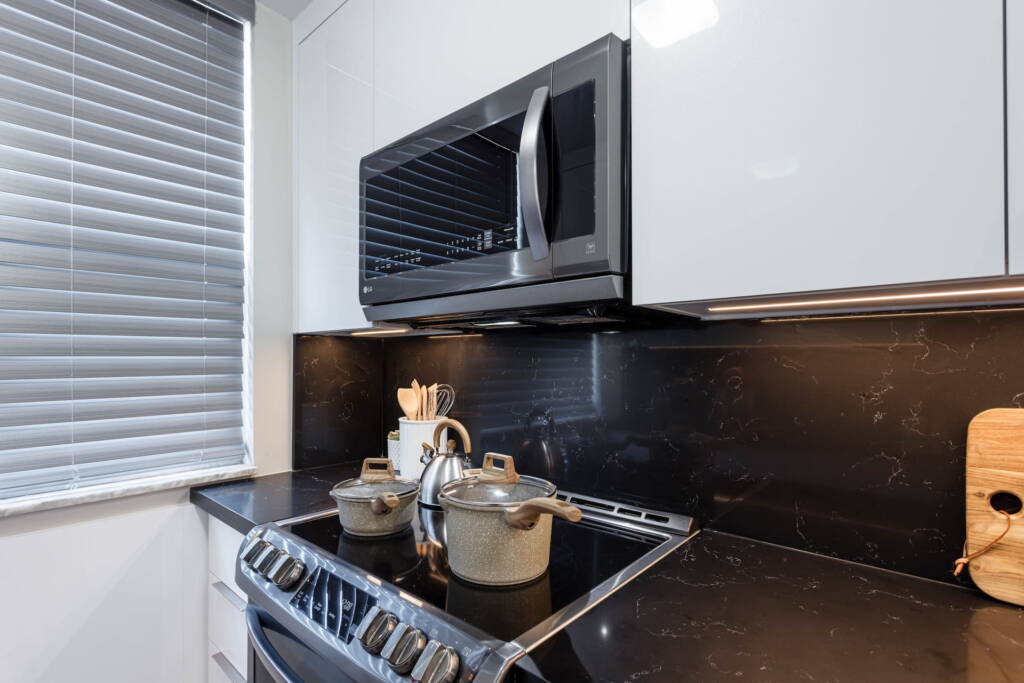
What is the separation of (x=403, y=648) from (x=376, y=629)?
74 mm

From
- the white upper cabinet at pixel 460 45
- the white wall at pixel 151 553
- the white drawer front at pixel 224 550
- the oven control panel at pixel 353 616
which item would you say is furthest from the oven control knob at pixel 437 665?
the white wall at pixel 151 553

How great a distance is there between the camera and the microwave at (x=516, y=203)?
0.87 meters

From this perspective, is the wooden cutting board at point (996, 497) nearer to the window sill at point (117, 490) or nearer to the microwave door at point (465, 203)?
the microwave door at point (465, 203)

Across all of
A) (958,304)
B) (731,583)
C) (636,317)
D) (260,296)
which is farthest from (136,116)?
(958,304)

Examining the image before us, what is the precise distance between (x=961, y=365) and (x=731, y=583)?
535 mm

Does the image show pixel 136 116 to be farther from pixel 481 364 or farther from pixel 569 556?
pixel 569 556

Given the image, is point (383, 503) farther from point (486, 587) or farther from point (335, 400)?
point (335, 400)

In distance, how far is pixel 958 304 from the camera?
83 cm

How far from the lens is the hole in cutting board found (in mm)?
798

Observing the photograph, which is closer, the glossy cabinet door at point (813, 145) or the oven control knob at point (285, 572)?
the glossy cabinet door at point (813, 145)

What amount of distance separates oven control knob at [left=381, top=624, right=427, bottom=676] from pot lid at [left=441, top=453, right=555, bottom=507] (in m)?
0.23

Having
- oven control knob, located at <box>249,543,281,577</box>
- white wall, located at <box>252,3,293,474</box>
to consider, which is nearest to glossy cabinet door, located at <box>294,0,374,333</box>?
white wall, located at <box>252,3,293,474</box>

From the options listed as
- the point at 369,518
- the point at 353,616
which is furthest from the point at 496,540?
the point at 369,518

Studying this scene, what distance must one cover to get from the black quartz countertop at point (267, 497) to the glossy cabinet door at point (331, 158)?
0.49 metres
